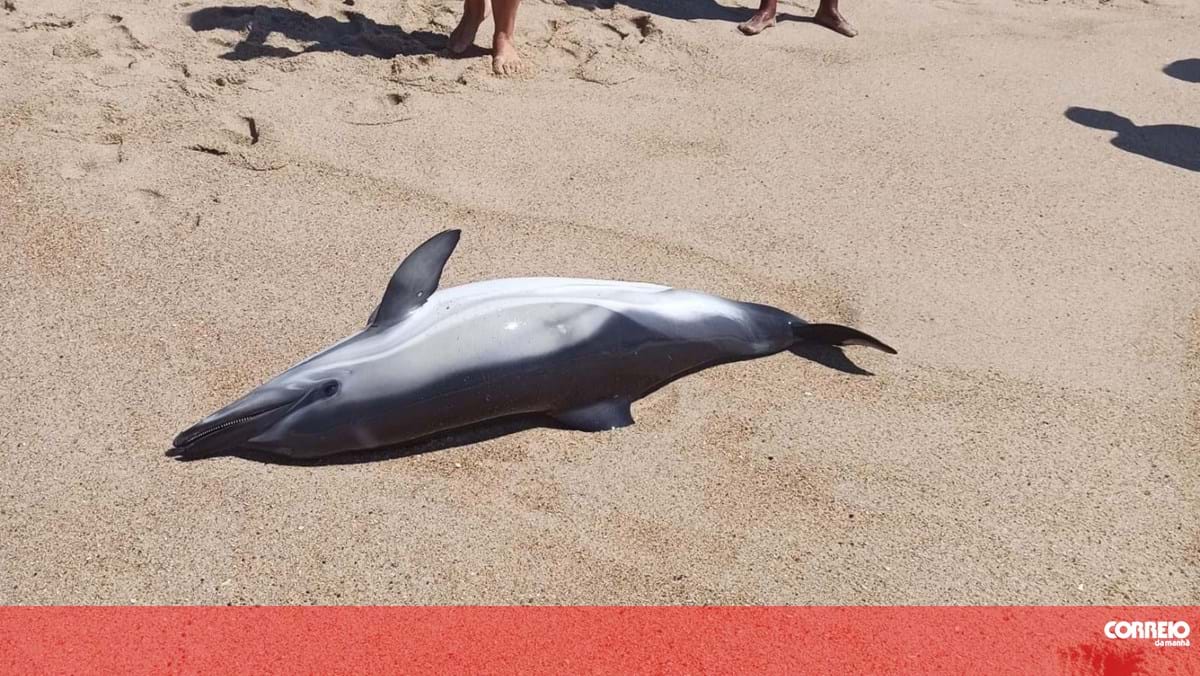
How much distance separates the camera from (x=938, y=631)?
9.79ft

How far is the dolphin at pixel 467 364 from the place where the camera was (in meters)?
3.27

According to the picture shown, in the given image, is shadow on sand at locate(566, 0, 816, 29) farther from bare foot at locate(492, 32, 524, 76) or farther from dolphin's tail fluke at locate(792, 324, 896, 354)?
dolphin's tail fluke at locate(792, 324, 896, 354)

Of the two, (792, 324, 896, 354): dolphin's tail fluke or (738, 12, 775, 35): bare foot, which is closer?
(792, 324, 896, 354): dolphin's tail fluke

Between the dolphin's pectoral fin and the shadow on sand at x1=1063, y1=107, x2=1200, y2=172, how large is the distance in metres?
3.78

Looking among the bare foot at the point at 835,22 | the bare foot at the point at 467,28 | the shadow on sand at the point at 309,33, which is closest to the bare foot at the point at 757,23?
the bare foot at the point at 835,22

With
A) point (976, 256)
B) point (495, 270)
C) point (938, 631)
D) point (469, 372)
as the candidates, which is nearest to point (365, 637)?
point (469, 372)

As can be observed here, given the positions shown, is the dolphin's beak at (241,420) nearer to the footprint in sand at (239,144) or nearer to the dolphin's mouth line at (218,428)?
the dolphin's mouth line at (218,428)

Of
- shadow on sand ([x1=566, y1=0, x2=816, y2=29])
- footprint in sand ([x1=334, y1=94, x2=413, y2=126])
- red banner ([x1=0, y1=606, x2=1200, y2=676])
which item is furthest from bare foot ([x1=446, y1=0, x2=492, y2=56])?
red banner ([x1=0, y1=606, x2=1200, y2=676])

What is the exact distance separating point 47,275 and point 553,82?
2.93 m

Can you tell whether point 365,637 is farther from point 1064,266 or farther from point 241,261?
point 1064,266

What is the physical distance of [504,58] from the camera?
6273 millimetres

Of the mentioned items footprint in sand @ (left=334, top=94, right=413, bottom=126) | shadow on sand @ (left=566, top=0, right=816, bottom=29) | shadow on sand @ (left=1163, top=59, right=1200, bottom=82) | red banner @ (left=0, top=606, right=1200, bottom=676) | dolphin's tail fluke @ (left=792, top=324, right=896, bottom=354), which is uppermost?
shadow on sand @ (left=1163, top=59, right=1200, bottom=82)

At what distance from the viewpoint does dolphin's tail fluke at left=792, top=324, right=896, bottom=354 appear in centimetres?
397

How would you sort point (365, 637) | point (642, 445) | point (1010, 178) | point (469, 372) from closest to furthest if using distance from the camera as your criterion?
point (365, 637) → point (469, 372) → point (642, 445) → point (1010, 178)
